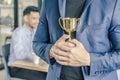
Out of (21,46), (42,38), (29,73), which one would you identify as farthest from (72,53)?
(21,46)

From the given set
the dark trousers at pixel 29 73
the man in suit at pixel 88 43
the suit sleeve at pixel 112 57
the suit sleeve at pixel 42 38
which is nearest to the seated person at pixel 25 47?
the dark trousers at pixel 29 73

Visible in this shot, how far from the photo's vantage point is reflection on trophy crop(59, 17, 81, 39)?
3.58 ft

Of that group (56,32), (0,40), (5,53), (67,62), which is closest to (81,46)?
(67,62)

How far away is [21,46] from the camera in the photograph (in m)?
3.29

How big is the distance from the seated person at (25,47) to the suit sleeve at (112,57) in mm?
2078

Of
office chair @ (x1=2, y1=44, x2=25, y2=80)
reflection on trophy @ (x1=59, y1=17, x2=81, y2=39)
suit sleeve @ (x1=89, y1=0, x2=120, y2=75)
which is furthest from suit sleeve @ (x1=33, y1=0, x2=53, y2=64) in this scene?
office chair @ (x1=2, y1=44, x2=25, y2=80)

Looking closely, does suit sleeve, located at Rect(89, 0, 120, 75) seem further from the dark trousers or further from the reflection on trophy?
the dark trousers

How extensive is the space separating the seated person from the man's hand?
2.09 m

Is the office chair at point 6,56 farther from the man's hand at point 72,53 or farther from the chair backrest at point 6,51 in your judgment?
the man's hand at point 72,53

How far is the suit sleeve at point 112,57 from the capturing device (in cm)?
105

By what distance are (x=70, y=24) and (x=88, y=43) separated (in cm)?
11

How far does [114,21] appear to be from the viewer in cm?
107

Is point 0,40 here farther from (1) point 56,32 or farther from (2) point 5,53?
(1) point 56,32

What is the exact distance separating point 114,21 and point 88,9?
4.7 inches
